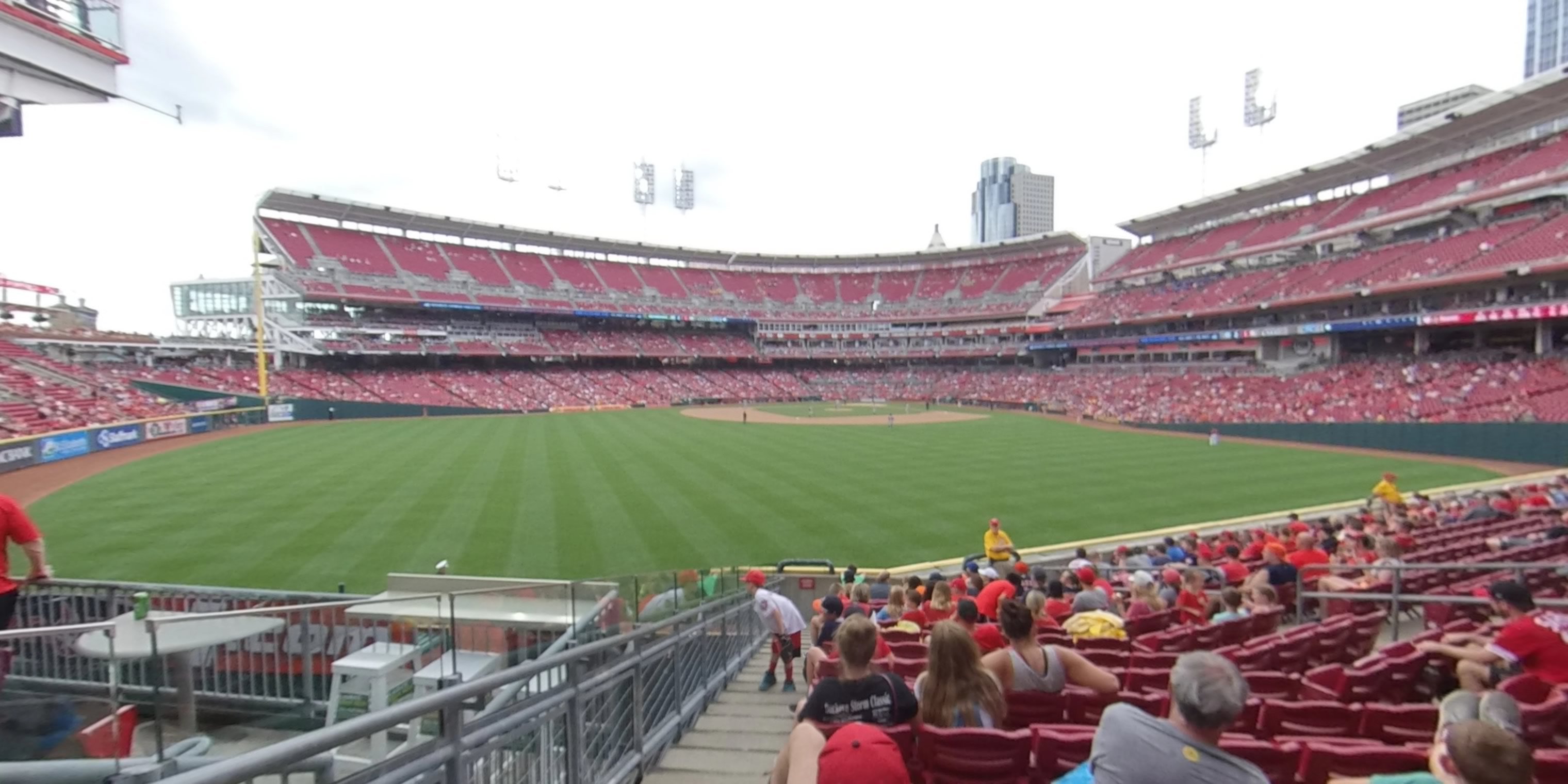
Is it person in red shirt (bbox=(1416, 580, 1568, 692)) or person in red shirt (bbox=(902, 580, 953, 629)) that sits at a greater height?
person in red shirt (bbox=(1416, 580, 1568, 692))

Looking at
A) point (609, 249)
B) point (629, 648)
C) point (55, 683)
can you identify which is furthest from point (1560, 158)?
point (609, 249)

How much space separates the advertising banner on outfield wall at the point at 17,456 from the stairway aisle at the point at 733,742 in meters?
32.3

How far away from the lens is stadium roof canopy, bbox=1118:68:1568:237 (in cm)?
3647

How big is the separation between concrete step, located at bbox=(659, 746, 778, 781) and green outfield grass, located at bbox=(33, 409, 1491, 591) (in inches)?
363

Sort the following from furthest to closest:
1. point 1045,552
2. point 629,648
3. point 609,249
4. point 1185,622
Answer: point 609,249 → point 1045,552 → point 1185,622 → point 629,648

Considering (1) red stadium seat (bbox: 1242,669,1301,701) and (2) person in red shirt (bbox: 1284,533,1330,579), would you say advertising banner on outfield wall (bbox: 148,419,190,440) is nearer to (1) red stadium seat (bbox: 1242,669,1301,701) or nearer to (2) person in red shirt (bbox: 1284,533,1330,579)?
(1) red stadium seat (bbox: 1242,669,1301,701)

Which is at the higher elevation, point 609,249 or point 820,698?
point 609,249

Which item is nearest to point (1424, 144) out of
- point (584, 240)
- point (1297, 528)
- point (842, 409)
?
point (842, 409)

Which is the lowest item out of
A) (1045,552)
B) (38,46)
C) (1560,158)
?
(1045,552)

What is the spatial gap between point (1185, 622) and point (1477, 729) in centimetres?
589

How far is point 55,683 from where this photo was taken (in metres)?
5.45

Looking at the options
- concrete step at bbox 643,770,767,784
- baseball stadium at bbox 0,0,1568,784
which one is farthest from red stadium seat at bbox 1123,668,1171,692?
concrete step at bbox 643,770,767,784

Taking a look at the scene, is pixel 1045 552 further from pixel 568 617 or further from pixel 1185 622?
pixel 568 617

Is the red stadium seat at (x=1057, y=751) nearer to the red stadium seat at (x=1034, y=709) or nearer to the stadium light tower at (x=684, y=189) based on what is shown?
the red stadium seat at (x=1034, y=709)
